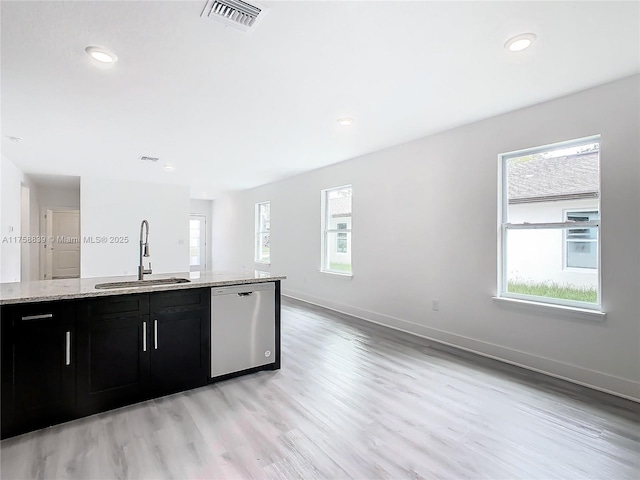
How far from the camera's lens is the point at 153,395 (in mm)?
2570

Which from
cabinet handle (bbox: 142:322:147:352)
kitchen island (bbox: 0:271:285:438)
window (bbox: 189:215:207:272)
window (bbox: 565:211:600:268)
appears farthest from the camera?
window (bbox: 189:215:207:272)

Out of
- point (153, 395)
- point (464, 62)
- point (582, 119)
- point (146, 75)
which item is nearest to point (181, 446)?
point (153, 395)

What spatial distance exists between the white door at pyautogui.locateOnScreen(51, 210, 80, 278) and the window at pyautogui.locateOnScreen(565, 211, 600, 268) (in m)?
10.6

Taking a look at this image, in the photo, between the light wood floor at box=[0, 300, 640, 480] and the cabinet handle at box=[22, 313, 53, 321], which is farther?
the cabinet handle at box=[22, 313, 53, 321]

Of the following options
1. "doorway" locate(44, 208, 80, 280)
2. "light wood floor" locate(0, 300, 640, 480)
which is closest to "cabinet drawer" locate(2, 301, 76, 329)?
"light wood floor" locate(0, 300, 640, 480)

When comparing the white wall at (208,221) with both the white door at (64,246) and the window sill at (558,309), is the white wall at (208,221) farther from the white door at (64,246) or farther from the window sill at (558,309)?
the window sill at (558,309)

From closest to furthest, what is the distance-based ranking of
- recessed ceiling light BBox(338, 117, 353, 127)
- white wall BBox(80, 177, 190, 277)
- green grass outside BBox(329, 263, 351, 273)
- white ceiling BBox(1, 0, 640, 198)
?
white ceiling BBox(1, 0, 640, 198), recessed ceiling light BBox(338, 117, 353, 127), green grass outside BBox(329, 263, 351, 273), white wall BBox(80, 177, 190, 277)

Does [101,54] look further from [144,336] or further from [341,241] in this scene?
[341,241]

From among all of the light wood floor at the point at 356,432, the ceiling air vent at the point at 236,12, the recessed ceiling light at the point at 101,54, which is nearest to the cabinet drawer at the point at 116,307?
the light wood floor at the point at 356,432

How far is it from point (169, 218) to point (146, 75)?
233 inches

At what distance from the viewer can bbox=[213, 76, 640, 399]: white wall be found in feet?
8.92

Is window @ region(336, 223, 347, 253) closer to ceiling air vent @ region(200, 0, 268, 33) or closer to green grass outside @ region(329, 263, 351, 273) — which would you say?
green grass outside @ region(329, 263, 351, 273)

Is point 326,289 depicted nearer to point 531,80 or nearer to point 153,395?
point 153,395

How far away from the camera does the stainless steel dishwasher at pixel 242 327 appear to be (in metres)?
2.88
